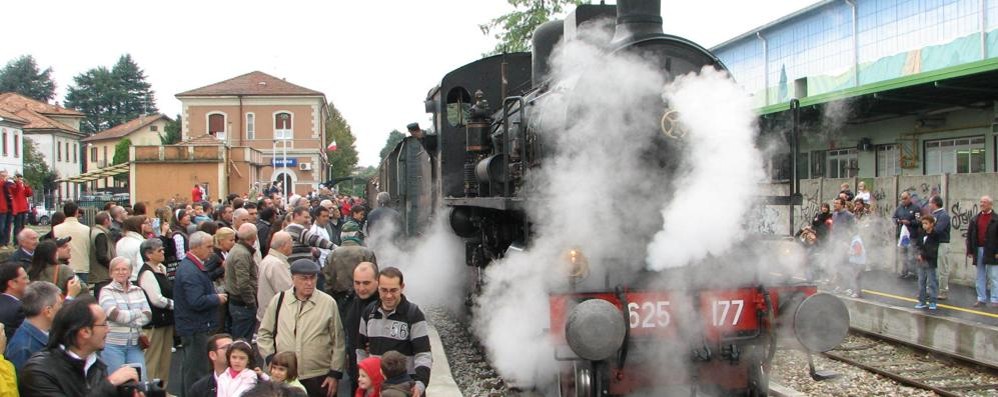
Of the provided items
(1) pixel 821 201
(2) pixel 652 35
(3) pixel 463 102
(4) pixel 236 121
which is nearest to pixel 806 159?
(1) pixel 821 201

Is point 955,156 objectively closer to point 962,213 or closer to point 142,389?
point 962,213

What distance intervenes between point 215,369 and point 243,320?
7.09 ft

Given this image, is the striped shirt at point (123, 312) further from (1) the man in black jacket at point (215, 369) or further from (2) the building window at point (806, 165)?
(2) the building window at point (806, 165)

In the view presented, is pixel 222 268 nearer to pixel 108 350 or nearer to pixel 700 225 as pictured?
pixel 108 350

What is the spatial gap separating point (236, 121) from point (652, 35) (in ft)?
159

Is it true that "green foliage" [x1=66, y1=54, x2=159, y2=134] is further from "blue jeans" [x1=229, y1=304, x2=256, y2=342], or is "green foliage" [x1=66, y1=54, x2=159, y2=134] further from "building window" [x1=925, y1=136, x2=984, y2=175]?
"blue jeans" [x1=229, y1=304, x2=256, y2=342]

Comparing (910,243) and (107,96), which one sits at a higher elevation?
(107,96)

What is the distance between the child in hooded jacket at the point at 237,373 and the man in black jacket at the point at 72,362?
1.74ft

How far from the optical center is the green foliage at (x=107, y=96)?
3374 inches

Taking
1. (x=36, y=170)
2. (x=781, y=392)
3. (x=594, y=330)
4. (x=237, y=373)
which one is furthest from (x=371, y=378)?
(x=36, y=170)

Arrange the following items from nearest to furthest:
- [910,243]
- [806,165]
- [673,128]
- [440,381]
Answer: [673,128], [440,381], [910,243], [806,165]

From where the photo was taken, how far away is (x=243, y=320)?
20.7ft

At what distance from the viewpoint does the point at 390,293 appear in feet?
14.6

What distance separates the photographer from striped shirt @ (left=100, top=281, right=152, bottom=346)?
5188mm
